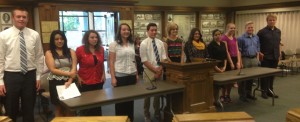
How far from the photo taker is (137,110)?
13.6 ft

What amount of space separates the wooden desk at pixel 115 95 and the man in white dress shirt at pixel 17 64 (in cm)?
52

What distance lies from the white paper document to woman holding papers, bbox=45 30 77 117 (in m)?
0.11

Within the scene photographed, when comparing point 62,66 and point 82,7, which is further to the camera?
point 82,7

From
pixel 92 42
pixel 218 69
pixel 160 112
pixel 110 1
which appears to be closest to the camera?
pixel 92 42

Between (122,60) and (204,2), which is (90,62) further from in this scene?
(204,2)

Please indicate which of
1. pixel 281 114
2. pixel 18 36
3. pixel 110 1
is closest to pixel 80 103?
pixel 18 36

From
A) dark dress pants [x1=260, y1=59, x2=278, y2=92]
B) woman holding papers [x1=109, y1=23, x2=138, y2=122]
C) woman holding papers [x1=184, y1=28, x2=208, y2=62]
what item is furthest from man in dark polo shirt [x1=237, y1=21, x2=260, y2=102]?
woman holding papers [x1=109, y1=23, x2=138, y2=122]

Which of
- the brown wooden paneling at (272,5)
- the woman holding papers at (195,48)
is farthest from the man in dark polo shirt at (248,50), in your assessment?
the brown wooden paneling at (272,5)

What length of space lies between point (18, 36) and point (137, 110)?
2.17m

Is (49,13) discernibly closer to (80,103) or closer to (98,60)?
(98,60)

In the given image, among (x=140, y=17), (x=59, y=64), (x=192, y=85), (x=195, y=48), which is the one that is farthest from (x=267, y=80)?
Result: (x=140, y=17)

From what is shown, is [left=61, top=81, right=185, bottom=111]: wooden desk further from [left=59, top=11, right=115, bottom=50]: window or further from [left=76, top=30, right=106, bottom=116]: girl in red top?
[left=59, top=11, right=115, bottom=50]: window

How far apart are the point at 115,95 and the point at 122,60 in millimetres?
562

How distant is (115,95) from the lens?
265 centimetres
